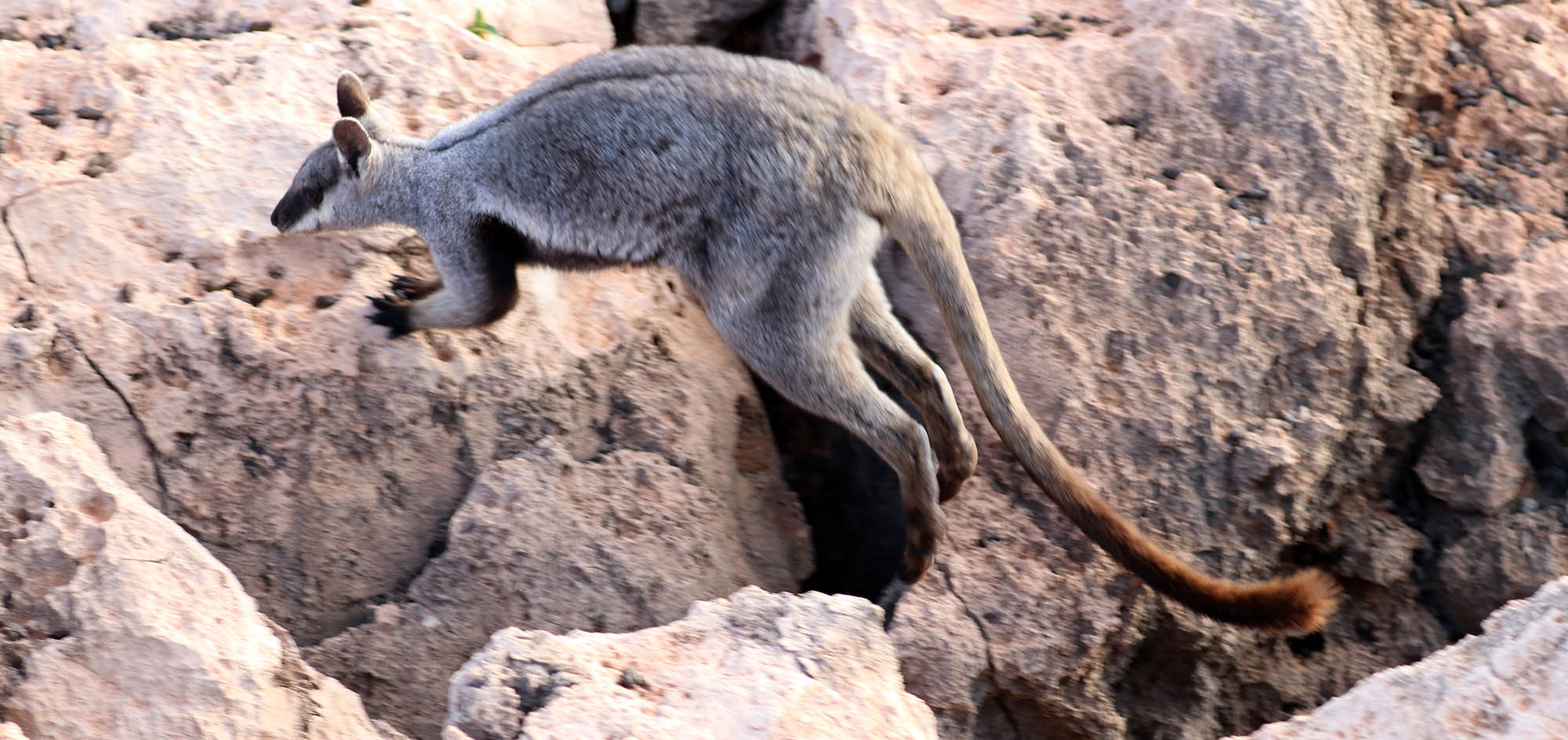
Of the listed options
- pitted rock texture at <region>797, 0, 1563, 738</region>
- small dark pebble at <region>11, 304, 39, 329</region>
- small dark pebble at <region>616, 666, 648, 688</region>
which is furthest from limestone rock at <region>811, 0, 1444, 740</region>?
small dark pebble at <region>11, 304, 39, 329</region>

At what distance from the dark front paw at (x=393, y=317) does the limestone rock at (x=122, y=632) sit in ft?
3.60

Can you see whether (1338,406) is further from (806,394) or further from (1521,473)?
(806,394)

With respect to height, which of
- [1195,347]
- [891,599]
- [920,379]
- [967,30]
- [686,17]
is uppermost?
[967,30]

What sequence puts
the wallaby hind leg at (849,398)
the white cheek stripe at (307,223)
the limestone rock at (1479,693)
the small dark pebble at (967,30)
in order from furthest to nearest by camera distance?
the small dark pebble at (967,30) < the white cheek stripe at (307,223) < the wallaby hind leg at (849,398) < the limestone rock at (1479,693)

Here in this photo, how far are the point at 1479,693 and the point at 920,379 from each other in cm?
183

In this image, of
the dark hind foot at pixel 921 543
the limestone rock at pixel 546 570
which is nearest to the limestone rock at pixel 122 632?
the limestone rock at pixel 546 570

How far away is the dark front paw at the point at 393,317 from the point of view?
12.4ft

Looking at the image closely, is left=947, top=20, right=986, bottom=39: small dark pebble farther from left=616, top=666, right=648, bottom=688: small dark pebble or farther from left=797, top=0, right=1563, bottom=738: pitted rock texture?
left=616, top=666, right=648, bottom=688: small dark pebble

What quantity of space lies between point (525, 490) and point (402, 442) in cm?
43

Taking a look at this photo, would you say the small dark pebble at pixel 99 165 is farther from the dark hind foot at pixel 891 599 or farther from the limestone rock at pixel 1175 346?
the dark hind foot at pixel 891 599

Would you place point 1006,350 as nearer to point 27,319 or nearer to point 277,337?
point 277,337

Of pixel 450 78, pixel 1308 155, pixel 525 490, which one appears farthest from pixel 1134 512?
pixel 450 78

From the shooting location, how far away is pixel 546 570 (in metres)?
3.64

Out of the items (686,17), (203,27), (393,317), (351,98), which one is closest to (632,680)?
(393,317)
